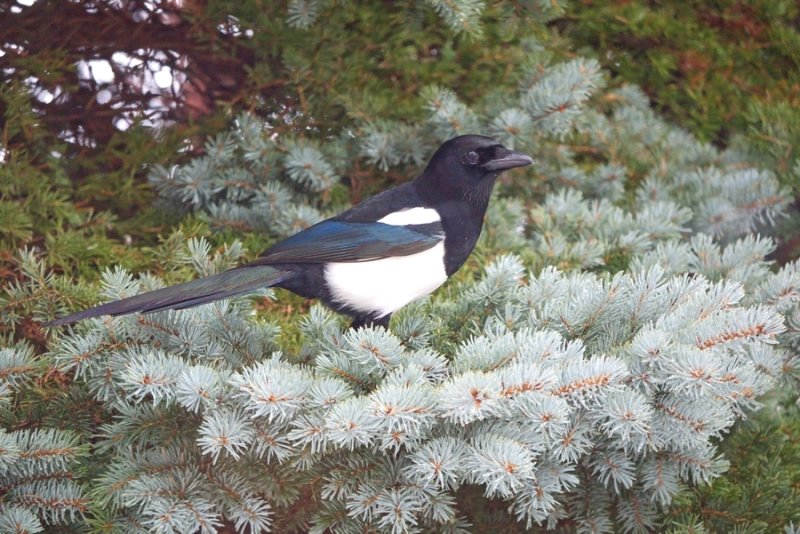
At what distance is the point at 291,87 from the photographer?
8.69 feet

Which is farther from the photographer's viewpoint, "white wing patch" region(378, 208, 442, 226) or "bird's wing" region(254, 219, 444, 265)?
"white wing patch" region(378, 208, 442, 226)

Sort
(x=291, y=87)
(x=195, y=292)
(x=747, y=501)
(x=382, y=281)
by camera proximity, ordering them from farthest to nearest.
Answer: (x=291, y=87)
(x=382, y=281)
(x=747, y=501)
(x=195, y=292)

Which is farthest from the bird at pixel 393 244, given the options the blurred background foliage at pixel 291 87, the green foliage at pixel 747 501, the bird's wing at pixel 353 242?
the green foliage at pixel 747 501

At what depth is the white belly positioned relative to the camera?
2.10 meters

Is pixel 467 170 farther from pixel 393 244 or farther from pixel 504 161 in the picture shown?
pixel 393 244

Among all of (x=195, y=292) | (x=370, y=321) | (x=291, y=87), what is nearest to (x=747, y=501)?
(x=370, y=321)

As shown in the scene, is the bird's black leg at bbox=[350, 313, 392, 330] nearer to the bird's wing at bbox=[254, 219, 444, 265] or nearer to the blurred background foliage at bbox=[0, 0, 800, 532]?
the bird's wing at bbox=[254, 219, 444, 265]

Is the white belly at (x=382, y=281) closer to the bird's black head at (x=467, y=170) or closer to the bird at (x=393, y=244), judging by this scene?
the bird at (x=393, y=244)

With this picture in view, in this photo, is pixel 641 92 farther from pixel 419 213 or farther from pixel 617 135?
pixel 419 213

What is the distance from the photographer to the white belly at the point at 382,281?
210 centimetres

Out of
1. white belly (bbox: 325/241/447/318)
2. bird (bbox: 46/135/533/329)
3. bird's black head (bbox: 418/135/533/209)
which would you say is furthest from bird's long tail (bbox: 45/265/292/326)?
bird's black head (bbox: 418/135/533/209)

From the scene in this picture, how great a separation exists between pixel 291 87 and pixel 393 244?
74 centimetres

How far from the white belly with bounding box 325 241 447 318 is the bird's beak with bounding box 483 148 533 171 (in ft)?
0.92

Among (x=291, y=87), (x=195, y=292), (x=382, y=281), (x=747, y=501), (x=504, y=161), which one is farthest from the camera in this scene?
(x=291, y=87)
